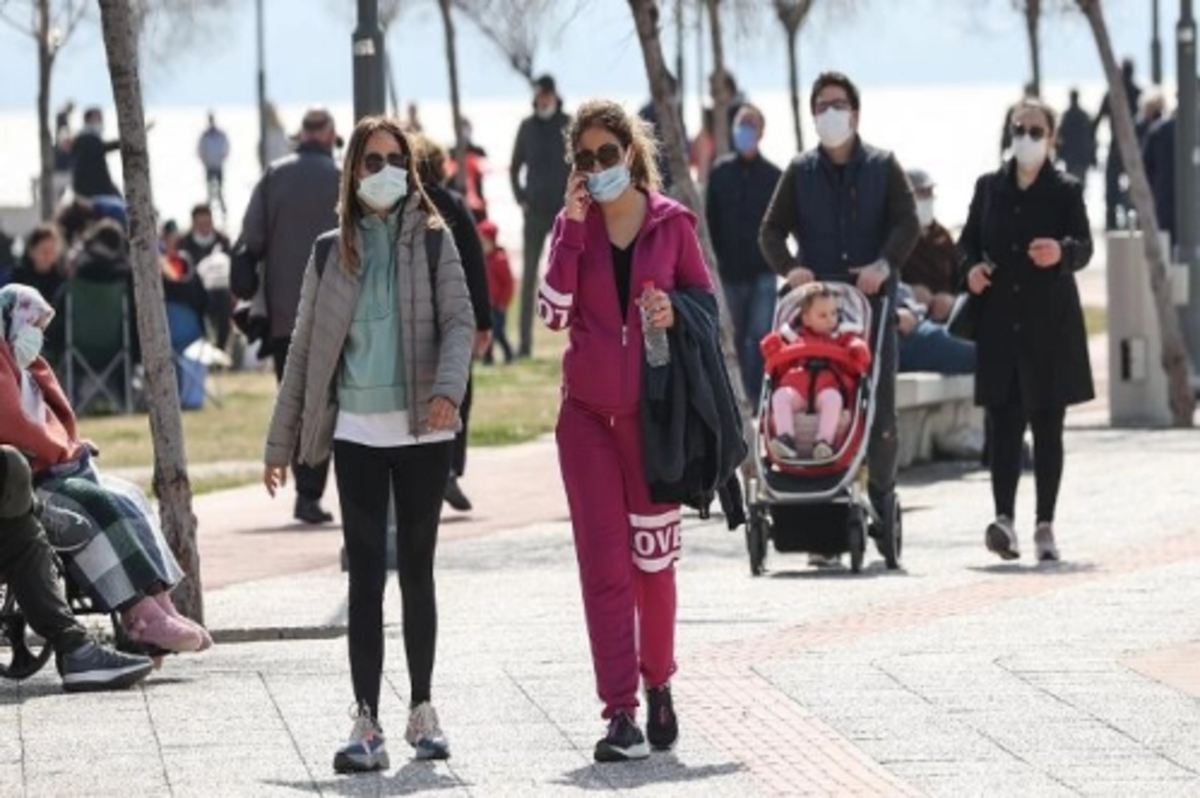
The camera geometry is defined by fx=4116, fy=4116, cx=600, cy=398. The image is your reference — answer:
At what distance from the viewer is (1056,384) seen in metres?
16.8

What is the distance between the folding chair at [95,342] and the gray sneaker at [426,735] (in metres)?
15.3

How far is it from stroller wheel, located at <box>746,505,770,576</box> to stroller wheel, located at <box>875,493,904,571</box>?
47 cm

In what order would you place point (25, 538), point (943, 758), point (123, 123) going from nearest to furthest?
point (943, 758) < point (25, 538) < point (123, 123)

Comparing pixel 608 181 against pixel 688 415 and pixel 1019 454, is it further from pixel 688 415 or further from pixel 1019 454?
pixel 1019 454

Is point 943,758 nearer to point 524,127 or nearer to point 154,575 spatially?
point 154,575

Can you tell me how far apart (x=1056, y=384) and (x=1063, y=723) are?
5269 millimetres

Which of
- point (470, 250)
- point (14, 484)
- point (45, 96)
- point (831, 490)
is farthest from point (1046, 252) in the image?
point (45, 96)

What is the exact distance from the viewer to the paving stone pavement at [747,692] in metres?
10.9

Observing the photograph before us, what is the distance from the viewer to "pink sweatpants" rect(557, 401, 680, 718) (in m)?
11.4

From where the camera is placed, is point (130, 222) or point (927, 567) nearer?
point (130, 222)

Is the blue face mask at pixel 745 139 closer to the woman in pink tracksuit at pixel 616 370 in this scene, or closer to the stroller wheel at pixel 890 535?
the stroller wheel at pixel 890 535

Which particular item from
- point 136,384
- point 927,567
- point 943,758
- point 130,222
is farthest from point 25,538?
point 136,384

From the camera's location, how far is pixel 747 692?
12.5 m

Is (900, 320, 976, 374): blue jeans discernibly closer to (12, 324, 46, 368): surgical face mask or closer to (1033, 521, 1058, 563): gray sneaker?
(1033, 521, 1058, 563): gray sneaker
